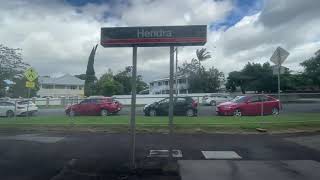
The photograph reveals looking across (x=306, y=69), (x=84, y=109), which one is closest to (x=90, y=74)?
(x=306, y=69)

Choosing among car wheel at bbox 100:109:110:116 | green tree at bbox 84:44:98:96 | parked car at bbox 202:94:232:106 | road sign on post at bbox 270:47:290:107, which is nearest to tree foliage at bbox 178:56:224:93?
green tree at bbox 84:44:98:96

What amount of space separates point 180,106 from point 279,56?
934 cm

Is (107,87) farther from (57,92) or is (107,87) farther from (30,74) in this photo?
(30,74)

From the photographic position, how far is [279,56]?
1745cm

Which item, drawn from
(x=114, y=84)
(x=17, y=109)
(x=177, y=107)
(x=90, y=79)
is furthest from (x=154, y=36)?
(x=90, y=79)

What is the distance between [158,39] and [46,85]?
314 ft

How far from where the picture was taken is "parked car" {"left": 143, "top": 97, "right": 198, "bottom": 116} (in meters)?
25.0

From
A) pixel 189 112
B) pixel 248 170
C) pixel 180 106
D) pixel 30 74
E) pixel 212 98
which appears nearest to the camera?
pixel 248 170

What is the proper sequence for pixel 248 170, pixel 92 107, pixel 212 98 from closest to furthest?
pixel 248 170 < pixel 92 107 < pixel 212 98

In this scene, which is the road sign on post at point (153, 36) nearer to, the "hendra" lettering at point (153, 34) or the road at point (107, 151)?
the "hendra" lettering at point (153, 34)

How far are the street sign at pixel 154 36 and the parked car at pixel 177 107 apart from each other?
1565cm

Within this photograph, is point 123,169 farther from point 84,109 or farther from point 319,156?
point 84,109

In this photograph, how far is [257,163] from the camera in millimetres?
9617

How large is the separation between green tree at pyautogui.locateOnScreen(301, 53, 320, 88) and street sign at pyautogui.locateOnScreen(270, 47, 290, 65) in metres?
56.3
